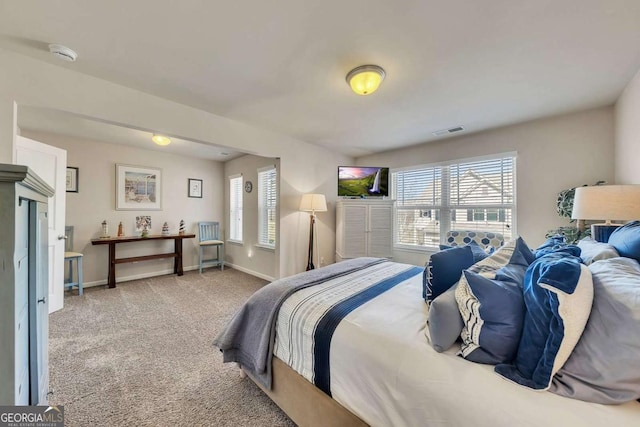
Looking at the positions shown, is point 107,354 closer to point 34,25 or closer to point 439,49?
point 34,25

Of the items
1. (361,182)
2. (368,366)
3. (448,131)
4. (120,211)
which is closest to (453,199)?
(448,131)

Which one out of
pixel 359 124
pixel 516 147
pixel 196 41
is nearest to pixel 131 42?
pixel 196 41

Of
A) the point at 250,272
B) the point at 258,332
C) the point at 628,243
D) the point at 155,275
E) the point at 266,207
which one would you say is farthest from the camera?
the point at 250,272

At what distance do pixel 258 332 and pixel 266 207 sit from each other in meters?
3.40

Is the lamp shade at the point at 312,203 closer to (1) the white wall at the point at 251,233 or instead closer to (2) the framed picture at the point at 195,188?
(1) the white wall at the point at 251,233

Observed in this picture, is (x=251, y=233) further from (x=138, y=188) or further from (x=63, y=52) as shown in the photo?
(x=63, y=52)

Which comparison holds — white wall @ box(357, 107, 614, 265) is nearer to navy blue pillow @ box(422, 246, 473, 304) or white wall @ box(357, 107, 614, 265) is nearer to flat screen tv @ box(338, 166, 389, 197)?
flat screen tv @ box(338, 166, 389, 197)

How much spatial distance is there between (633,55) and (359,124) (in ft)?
7.73

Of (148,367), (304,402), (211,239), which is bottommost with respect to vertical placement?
(148,367)

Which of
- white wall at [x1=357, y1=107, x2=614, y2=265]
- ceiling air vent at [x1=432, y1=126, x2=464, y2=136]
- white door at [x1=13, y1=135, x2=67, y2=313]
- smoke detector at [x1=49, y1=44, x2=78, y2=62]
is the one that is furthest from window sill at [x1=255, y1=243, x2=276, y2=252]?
white wall at [x1=357, y1=107, x2=614, y2=265]

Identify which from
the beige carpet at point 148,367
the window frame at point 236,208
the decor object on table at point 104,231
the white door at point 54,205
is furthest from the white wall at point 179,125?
the decor object on table at point 104,231

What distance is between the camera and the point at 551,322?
0.84 meters

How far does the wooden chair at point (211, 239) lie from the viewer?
520cm

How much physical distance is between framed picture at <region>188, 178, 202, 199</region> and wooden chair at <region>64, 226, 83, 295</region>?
1.95 m
